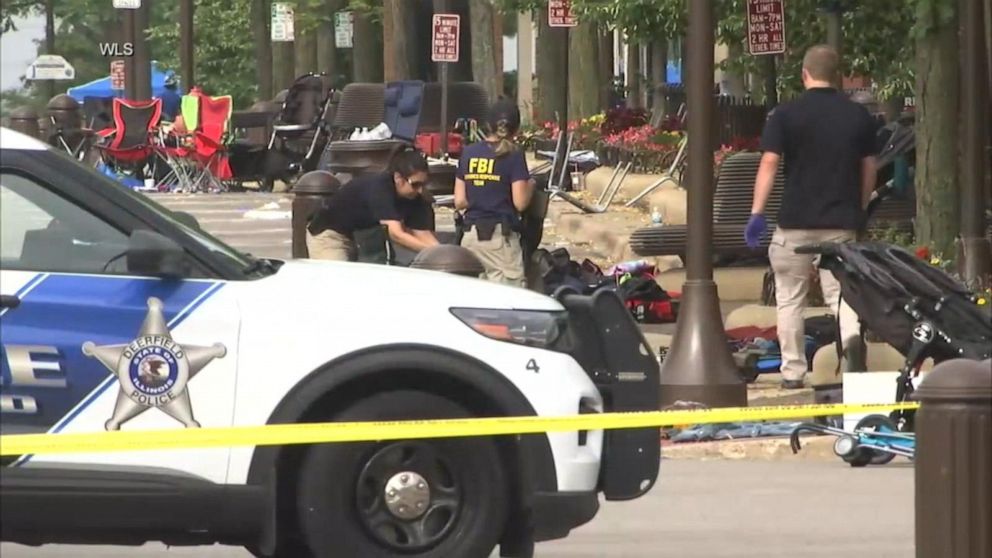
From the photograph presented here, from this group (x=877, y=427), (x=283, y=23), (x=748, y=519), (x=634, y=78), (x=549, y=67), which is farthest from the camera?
(x=634, y=78)

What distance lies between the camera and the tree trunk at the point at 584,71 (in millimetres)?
32656

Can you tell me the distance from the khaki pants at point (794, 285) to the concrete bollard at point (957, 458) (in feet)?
18.3

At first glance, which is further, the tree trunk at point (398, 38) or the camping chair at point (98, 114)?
the camping chair at point (98, 114)

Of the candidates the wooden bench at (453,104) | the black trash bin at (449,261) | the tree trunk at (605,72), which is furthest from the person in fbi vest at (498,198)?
the tree trunk at (605,72)

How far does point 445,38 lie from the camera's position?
83.0 ft

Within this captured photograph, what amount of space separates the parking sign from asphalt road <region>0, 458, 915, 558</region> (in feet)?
50.4

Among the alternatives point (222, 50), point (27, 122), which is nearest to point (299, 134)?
point (27, 122)

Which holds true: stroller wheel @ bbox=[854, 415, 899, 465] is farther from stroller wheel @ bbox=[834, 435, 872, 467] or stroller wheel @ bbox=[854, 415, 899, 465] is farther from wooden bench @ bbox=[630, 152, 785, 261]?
wooden bench @ bbox=[630, 152, 785, 261]

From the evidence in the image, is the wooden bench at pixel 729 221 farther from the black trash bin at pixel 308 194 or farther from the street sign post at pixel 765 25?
the black trash bin at pixel 308 194

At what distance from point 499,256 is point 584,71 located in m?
20.4

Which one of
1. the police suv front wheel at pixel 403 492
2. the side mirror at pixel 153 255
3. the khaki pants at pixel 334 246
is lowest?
the police suv front wheel at pixel 403 492

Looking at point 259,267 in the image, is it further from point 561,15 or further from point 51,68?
point 51,68

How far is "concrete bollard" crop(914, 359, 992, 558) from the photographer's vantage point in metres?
5.63

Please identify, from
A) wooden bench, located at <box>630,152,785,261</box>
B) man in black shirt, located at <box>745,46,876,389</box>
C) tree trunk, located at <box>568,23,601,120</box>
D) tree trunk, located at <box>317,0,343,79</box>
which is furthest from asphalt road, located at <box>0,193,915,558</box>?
tree trunk, located at <box>317,0,343,79</box>
